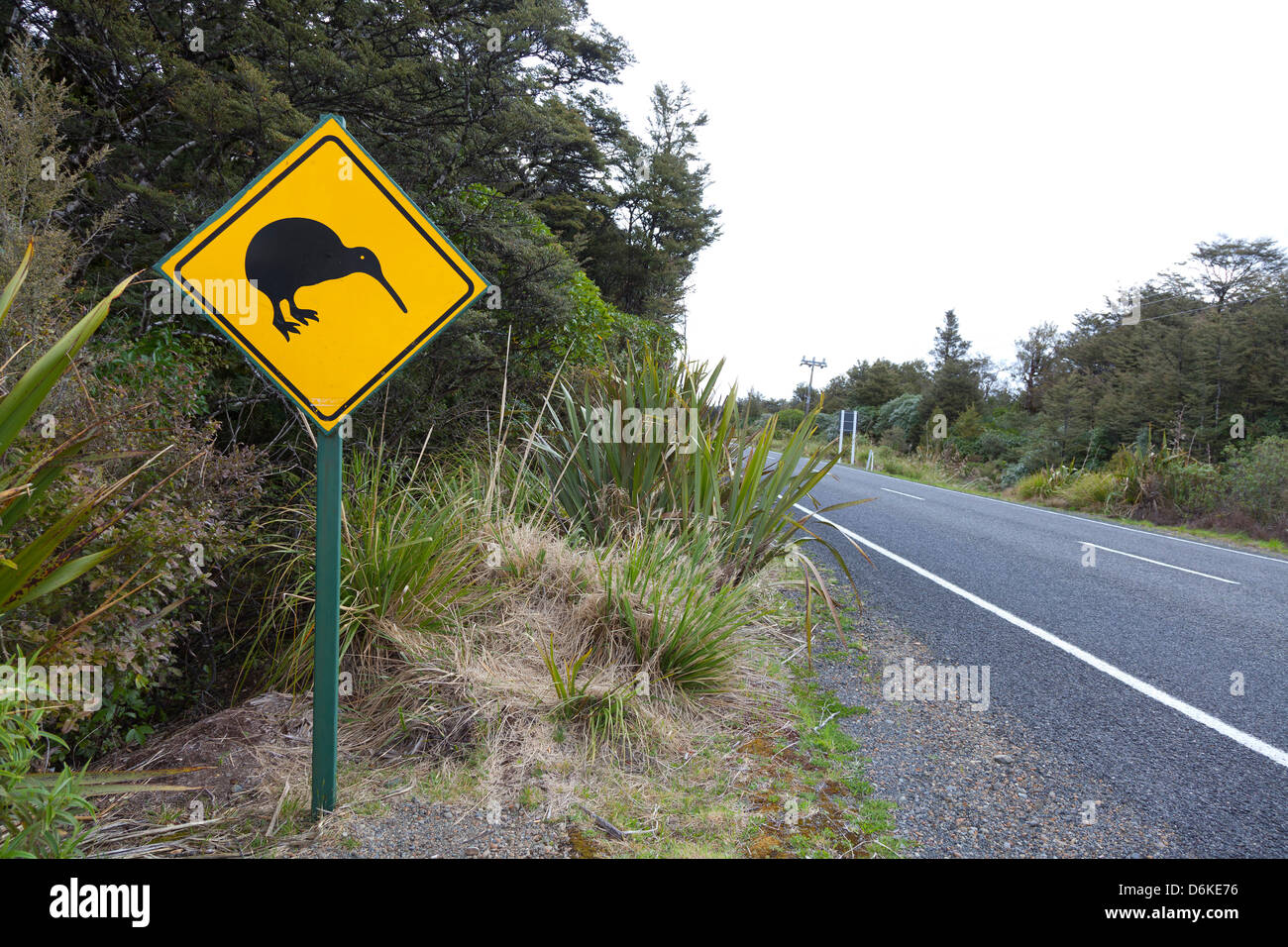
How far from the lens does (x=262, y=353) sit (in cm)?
219

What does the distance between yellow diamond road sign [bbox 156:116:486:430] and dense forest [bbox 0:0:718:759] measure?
549mm

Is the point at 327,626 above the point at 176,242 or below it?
below

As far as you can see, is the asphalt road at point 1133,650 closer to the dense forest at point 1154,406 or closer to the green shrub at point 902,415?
the dense forest at point 1154,406

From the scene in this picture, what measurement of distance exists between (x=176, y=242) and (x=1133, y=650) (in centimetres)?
690

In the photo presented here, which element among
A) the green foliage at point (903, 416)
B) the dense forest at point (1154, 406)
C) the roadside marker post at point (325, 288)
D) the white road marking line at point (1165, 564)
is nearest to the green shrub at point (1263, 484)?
the dense forest at point (1154, 406)

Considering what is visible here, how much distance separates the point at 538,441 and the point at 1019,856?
360 centimetres

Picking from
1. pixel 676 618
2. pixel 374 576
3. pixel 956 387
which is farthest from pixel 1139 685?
pixel 956 387

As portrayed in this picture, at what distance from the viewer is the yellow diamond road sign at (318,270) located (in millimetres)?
2199

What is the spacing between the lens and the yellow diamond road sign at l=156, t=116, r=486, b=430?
2199 millimetres

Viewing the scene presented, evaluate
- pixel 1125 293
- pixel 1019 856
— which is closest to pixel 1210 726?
pixel 1019 856

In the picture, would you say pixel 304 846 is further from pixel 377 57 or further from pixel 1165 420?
pixel 1165 420

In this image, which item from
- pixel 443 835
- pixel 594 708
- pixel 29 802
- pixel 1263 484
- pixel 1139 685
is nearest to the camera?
pixel 29 802

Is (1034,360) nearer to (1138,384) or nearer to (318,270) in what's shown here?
(1138,384)

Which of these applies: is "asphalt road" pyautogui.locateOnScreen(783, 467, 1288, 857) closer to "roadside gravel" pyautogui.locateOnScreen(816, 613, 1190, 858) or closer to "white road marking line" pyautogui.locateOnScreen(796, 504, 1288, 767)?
"white road marking line" pyautogui.locateOnScreen(796, 504, 1288, 767)
